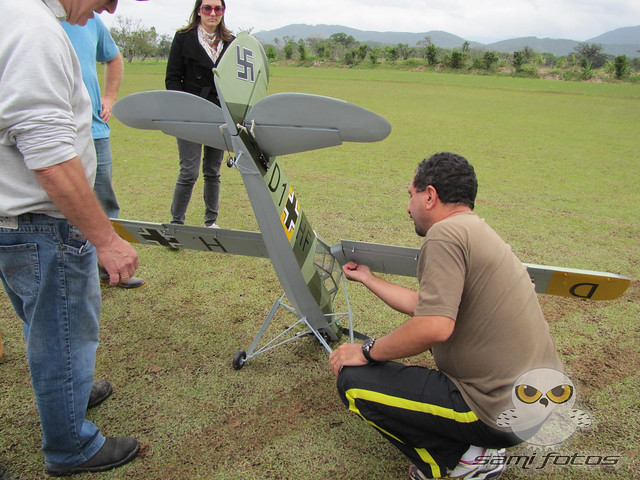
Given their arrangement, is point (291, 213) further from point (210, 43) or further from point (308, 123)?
point (210, 43)

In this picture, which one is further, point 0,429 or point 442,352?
point 0,429

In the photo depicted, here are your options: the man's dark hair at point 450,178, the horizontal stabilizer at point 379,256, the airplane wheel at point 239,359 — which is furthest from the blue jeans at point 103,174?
the man's dark hair at point 450,178

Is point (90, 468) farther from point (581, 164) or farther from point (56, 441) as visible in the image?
point (581, 164)

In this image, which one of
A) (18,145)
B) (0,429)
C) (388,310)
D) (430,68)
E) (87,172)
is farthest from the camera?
(430,68)

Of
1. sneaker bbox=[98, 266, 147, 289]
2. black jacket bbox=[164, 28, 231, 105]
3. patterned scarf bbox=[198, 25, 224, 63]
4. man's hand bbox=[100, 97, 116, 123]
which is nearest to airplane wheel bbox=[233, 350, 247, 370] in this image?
sneaker bbox=[98, 266, 147, 289]

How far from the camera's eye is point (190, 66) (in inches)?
169

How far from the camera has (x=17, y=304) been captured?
202 cm

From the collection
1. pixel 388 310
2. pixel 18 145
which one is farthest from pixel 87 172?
pixel 388 310

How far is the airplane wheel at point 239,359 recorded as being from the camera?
299 cm

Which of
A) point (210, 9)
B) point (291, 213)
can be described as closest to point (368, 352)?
point (291, 213)

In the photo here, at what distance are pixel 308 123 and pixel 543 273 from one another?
1569mm

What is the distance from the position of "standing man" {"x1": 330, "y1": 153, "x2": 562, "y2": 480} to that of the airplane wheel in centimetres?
107

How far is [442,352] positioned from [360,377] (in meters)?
0.42

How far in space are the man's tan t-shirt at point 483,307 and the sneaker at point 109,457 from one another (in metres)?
1.70
